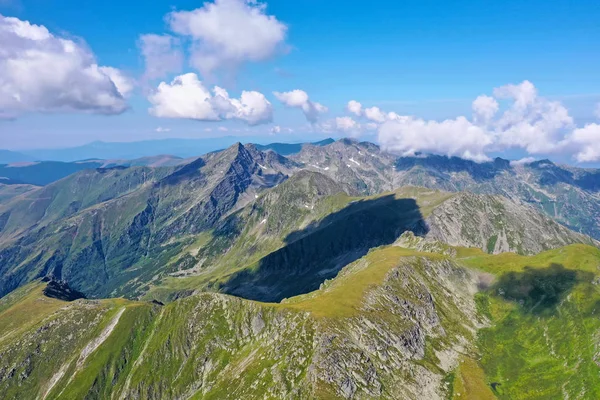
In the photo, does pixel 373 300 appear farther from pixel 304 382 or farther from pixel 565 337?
pixel 565 337

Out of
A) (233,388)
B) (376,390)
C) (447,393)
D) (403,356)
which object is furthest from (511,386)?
(233,388)

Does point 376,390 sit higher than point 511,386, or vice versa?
point 376,390

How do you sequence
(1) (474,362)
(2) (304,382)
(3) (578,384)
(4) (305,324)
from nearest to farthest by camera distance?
1. (2) (304,382)
2. (3) (578,384)
3. (4) (305,324)
4. (1) (474,362)

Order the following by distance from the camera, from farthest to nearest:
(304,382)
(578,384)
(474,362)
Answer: (474,362) → (578,384) → (304,382)

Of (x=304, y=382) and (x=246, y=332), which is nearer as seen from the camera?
(x=304, y=382)

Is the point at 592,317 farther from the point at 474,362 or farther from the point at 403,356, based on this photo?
the point at 403,356

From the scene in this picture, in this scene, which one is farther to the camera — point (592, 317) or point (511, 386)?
point (592, 317)

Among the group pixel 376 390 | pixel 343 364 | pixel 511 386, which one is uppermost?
pixel 343 364

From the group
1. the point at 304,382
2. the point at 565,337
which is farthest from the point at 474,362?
the point at 304,382

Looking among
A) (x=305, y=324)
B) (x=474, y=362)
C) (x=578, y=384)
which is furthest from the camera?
(x=474, y=362)
